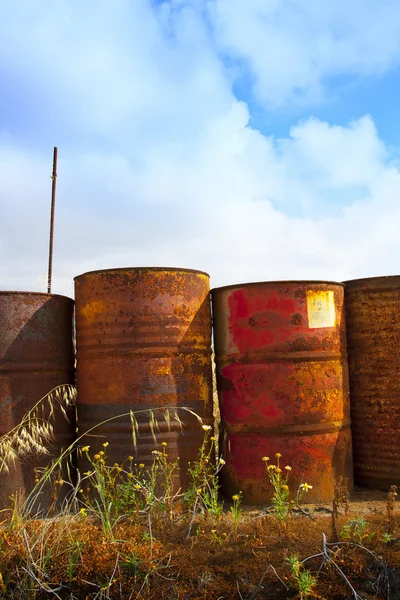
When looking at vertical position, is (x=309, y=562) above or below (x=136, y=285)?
below

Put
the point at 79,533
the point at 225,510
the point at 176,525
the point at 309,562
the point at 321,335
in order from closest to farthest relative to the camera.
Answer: the point at 309,562
the point at 79,533
the point at 176,525
the point at 225,510
the point at 321,335

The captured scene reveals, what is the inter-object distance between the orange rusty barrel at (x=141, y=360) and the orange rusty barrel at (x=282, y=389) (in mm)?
293

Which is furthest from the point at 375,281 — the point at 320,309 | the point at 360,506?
the point at 360,506

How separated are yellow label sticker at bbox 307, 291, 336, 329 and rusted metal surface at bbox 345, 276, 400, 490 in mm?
341

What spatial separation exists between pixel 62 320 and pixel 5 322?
0.43m

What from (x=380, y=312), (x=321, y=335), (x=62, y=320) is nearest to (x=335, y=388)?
(x=321, y=335)

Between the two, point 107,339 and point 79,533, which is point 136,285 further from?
point 79,533

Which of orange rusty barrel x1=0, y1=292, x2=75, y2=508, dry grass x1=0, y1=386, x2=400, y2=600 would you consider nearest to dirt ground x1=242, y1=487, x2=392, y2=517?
dry grass x1=0, y1=386, x2=400, y2=600

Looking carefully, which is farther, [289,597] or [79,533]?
[79,533]

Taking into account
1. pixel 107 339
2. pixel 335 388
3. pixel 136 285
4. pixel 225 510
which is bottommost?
pixel 225 510

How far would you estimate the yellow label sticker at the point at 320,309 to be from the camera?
13.7 feet

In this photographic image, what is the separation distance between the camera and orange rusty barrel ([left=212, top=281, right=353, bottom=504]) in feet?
13.4

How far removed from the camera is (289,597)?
7.65ft

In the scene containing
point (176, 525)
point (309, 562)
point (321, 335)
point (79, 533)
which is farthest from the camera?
point (321, 335)
